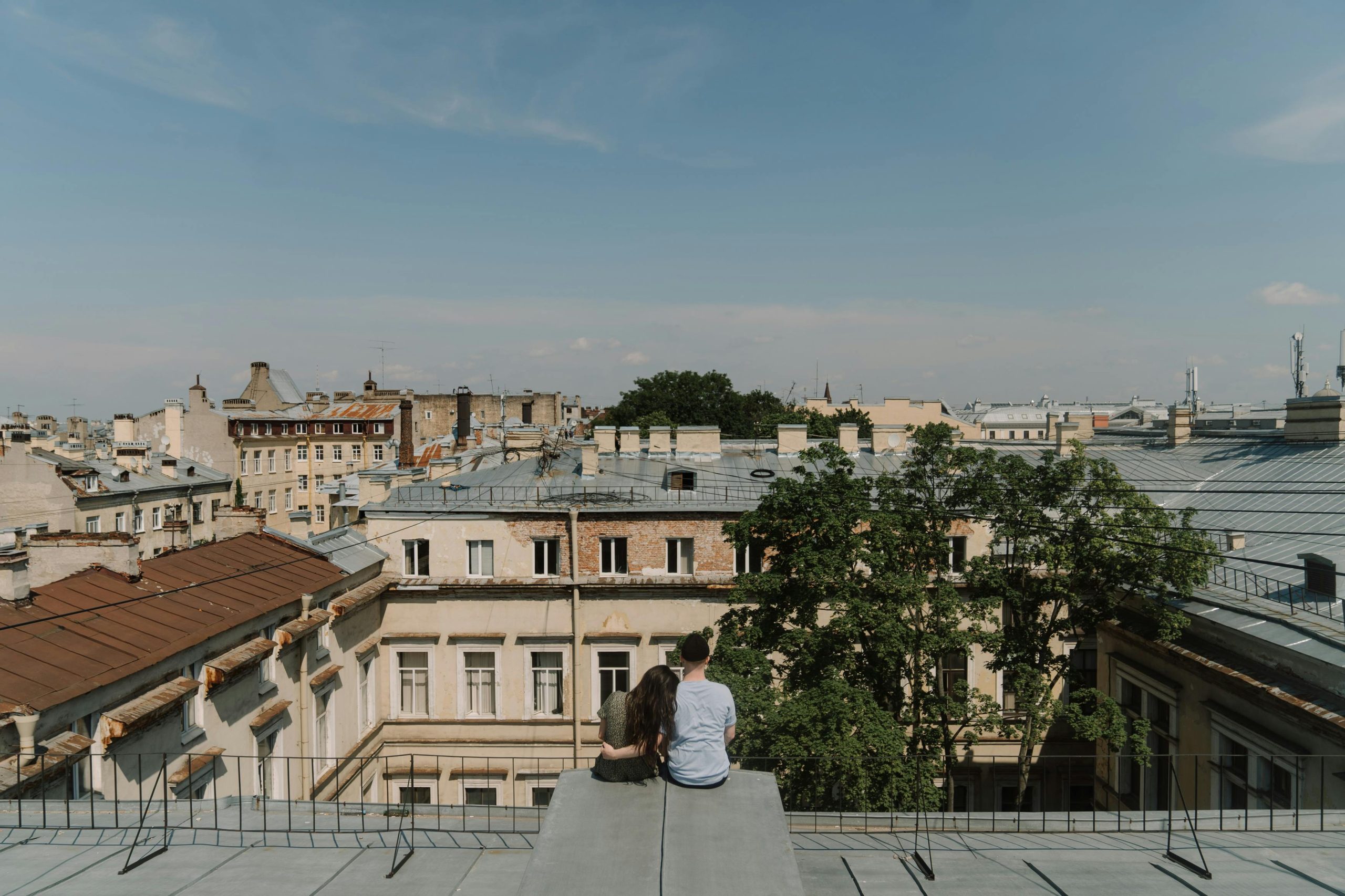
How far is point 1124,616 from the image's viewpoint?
17.5 meters

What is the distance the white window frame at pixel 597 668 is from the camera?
69.5 feet

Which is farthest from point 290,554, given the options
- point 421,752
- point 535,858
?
point 535,858

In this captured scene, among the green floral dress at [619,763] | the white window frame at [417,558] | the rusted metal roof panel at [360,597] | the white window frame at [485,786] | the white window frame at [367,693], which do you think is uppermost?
the green floral dress at [619,763]

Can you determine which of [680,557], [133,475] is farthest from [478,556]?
[133,475]

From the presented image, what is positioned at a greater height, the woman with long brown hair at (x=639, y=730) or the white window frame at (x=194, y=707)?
the woman with long brown hair at (x=639, y=730)

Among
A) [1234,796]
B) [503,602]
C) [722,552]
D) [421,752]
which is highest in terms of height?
[722,552]

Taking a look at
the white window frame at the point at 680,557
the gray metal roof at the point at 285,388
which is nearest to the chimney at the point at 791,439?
the white window frame at the point at 680,557

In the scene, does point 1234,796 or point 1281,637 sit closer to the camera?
point 1281,637

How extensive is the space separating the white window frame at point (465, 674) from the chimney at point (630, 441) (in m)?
8.23

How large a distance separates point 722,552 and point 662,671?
51.8 ft

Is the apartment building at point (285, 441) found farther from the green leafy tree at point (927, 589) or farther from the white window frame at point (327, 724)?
the green leafy tree at point (927, 589)

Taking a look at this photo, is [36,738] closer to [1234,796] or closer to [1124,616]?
[1234,796]

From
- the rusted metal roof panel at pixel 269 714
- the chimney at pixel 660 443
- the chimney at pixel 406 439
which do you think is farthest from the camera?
the chimney at pixel 406 439

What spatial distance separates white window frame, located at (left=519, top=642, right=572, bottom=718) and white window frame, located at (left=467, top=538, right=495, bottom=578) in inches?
81.6
